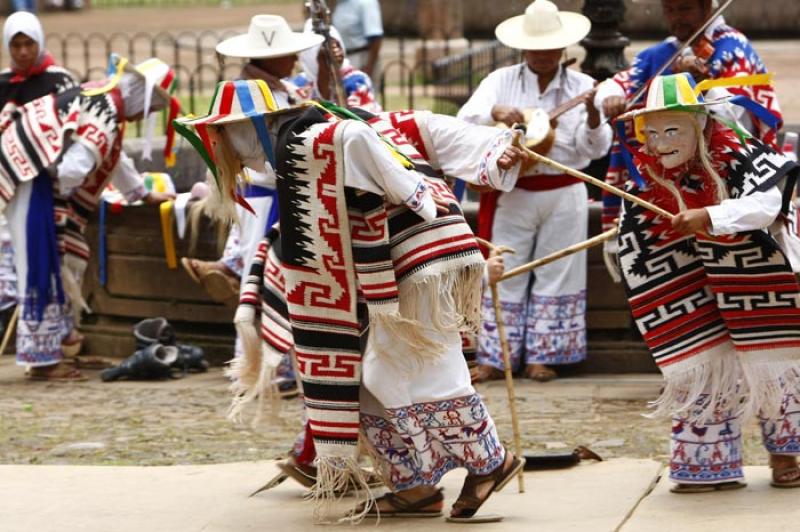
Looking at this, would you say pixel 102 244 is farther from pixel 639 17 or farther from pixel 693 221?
pixel 639 17

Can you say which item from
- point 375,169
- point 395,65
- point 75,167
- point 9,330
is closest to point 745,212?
point 375,169

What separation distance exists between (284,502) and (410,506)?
2.03ft

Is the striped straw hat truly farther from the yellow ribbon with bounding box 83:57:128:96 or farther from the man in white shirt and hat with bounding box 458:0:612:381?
the yellow ribbon with bounding box 83:57:128:96

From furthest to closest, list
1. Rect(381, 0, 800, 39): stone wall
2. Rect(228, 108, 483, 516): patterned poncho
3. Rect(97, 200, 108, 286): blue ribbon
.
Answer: Rect(381, 0, 800, 39): stone wall, Rect(97, 200, 108, 286): blue ribbon, Rect(228, 108, 483, 516): patterned poncho

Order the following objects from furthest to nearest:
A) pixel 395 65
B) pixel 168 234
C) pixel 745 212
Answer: pixel 395 65
pixel 168 234
pixel 745 212

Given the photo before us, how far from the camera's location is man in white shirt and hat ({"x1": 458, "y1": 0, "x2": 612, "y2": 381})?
9203mm

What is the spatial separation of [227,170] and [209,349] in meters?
4.09

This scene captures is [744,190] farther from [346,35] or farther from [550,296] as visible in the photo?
[346,35]

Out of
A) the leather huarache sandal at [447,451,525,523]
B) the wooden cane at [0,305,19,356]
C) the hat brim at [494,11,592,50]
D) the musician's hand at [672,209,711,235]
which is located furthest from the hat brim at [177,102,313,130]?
the wooden cane at [0,305,19,356]

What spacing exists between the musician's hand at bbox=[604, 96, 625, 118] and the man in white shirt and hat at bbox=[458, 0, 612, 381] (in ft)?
1.44

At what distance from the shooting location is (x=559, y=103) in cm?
927

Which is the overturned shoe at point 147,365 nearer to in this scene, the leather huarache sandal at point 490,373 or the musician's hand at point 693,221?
the leather huarache sandal at point 490,373

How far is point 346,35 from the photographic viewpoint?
1266cm

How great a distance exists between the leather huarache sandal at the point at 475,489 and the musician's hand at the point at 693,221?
1056 millimetres
